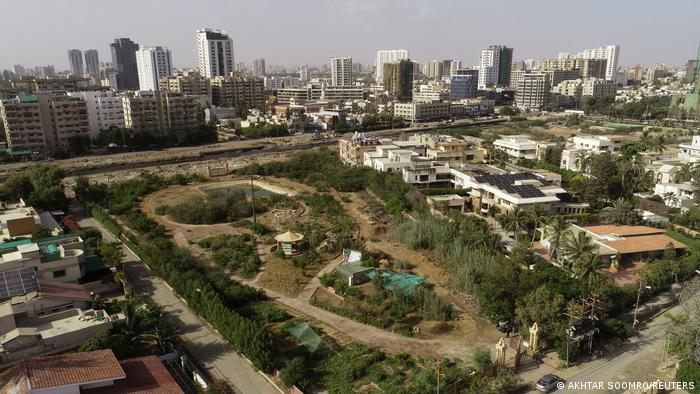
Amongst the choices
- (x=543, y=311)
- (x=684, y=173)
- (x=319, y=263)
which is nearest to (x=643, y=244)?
(x=543, y=311)

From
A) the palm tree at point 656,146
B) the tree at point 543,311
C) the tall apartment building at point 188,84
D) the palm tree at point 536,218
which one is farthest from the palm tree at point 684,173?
the tall apartment building at point 188,84

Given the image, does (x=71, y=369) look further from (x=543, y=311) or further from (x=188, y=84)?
(x=188, y=84)

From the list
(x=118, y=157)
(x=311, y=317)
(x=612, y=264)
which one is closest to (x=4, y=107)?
(x=118, y=157)

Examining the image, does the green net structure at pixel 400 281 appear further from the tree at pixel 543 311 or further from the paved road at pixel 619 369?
the paved road at pixel 619 369

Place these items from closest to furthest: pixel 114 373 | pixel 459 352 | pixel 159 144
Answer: pixel 114 373
pixel 459 352
pixel 159 144

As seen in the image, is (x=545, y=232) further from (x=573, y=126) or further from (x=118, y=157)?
(x=573, y=126)

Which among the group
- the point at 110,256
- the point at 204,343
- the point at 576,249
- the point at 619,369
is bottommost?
the point at 619,369
